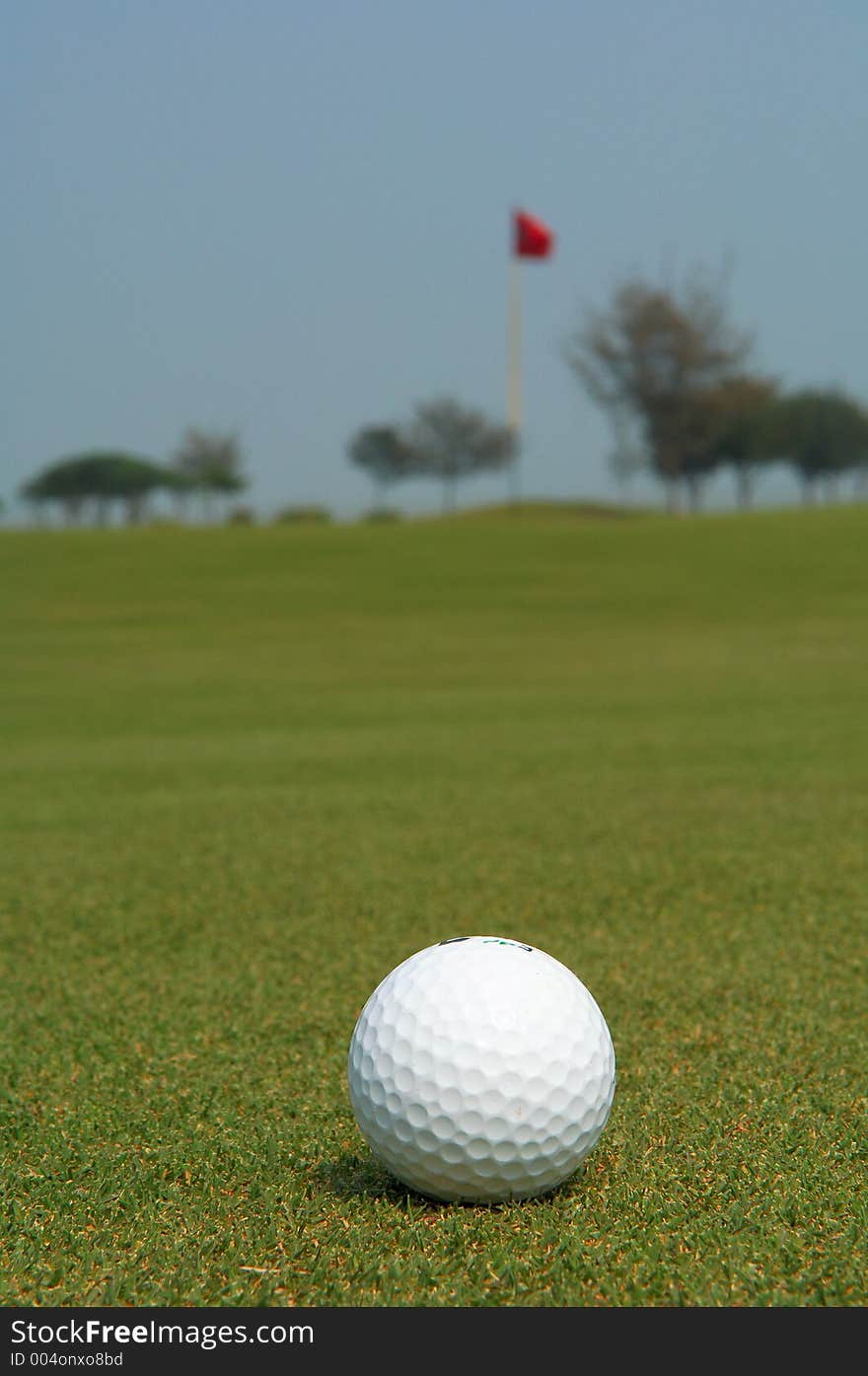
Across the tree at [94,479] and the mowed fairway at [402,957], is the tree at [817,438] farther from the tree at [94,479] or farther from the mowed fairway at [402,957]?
the mowed fairway at [402,957]

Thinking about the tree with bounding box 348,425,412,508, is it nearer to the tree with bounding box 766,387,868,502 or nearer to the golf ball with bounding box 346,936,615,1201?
the tree with bounding box 766,387,868,502

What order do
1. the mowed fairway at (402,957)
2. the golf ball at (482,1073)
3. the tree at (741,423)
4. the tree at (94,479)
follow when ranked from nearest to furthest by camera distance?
1. the mowed fairway at (402,957)
2. the golf ball at (482,1073)
3. the tree at (741,423)
4. the tree at (94,479)

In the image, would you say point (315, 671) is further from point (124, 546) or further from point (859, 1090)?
point (124, 546)

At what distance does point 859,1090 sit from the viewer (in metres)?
3.11

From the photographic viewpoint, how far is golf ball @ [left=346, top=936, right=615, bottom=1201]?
2498 mm

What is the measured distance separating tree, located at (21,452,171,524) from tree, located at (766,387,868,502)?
31.7m

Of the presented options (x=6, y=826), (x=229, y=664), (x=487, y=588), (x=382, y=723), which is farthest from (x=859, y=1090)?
(x=487, y=588)

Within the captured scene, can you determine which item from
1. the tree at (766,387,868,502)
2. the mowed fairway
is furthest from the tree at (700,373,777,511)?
the mowed fairway

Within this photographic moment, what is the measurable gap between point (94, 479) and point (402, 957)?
73.2m

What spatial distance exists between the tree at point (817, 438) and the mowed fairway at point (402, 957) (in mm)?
50935

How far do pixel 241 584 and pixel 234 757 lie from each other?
1711 cm

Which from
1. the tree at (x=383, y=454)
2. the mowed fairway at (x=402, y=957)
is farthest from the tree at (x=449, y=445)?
the mowed fairway at (x=402, y=957)

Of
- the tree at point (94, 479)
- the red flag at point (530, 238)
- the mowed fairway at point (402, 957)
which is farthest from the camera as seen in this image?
the tree at point (94, 479)

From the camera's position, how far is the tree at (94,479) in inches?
2761
